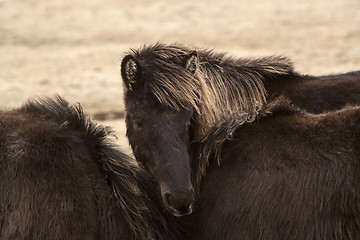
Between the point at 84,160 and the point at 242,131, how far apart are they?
4.48 ft

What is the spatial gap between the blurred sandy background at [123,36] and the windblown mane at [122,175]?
596 cm

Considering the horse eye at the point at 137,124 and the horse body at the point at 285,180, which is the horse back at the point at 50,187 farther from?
the horse body at the point at 285,180

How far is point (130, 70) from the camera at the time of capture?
497cm

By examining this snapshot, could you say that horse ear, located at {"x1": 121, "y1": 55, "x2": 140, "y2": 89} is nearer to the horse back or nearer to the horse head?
the horse head

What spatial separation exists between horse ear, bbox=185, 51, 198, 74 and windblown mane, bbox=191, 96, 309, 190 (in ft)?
1.86

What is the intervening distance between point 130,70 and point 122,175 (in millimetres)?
924

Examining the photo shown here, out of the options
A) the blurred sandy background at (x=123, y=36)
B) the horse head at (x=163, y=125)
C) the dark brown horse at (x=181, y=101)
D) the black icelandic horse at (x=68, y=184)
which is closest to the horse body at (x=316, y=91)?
the dark brown horse at (x=181, y=101)

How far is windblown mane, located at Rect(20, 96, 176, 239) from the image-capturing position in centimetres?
474

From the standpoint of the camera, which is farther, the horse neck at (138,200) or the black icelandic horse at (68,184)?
the horse neck at (138,200)

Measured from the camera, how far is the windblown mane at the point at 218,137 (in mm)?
4816

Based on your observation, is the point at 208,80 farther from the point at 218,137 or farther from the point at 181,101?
the point at 218,137

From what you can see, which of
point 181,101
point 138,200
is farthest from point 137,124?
point 138,200

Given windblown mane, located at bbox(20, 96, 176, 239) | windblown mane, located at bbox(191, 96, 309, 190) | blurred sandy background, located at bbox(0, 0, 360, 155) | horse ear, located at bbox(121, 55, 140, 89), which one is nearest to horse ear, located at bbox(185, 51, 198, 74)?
horse ear, located at bbox(121, 55, 140, 89)

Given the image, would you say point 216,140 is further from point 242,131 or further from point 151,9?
point 151,9
